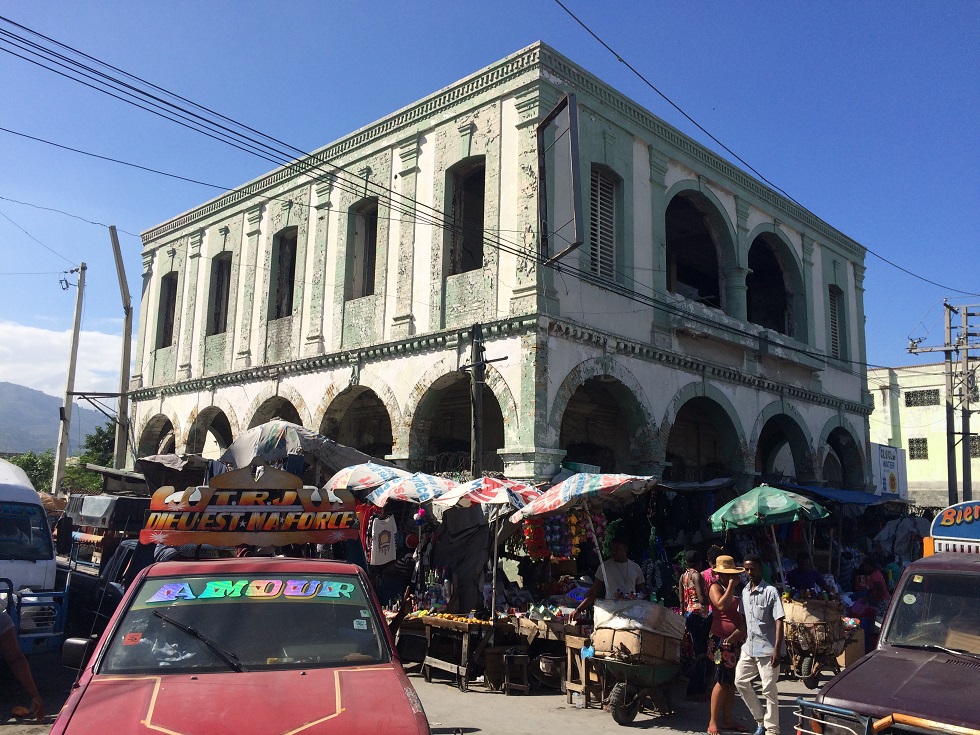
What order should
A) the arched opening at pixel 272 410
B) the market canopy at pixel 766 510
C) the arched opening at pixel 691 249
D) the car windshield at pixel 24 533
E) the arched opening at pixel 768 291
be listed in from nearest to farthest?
the car windshield at pixel 24 533 → the market canopy at pixel 766 510 → the arched opening at pixel 691 249 → the arched opening at pixel 272 410 → the arched opening at pixel 768 291

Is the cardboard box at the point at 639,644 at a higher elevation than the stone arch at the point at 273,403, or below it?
below

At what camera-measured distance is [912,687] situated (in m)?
4.76

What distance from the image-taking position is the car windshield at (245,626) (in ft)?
13.8

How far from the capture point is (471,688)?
9.01 metres

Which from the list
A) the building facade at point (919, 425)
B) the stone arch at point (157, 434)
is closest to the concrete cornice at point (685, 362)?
the stone arch at point (157, 434)

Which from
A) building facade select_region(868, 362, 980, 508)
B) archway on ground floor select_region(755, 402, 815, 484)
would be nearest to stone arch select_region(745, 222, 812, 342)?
archway on ground floor select_region(755, 402, 815, 484)

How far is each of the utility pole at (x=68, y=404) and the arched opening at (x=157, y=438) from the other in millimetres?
2202

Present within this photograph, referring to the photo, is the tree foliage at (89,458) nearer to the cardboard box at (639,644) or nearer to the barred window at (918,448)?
the cardboard box at (639,644)

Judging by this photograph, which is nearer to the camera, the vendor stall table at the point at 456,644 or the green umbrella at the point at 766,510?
the vendor stall table at the point at 456,644

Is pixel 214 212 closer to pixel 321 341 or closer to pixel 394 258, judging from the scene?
pixel 321 341

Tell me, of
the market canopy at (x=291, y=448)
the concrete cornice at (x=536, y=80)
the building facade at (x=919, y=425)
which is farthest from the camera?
the building facade at (x=919, y=425)

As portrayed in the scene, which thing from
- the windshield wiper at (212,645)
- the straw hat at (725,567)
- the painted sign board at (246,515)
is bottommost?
the windshield wiper at (212,645)

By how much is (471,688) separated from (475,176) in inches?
443

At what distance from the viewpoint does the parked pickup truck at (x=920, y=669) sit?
14.7ft
